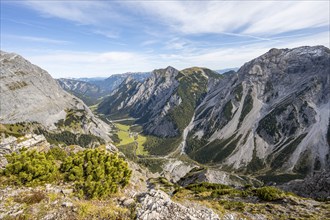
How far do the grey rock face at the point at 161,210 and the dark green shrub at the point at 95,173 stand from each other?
511 centimetres

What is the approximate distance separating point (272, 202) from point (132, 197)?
28165mm

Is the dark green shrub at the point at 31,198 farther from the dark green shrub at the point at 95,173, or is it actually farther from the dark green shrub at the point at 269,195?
the dark green shrub at the point at 269,195

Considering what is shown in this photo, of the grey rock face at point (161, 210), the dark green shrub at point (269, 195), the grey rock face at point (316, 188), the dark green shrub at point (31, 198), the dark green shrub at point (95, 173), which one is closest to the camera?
the dark green shrub at point (31, 198)

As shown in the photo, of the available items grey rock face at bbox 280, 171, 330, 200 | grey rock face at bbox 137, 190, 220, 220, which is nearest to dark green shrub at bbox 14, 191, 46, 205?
grey rock face at bbox 137, 190, 220, 220

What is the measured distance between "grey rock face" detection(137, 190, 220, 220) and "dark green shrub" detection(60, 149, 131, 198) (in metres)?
5.11

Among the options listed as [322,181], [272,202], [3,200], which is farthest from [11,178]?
[322,181]

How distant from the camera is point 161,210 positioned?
1156 inches

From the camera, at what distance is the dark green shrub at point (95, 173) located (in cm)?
3197

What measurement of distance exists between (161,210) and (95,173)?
10.9m

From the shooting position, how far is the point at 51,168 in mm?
33969

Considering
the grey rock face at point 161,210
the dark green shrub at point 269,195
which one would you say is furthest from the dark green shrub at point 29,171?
the dark green shrub at point 269,195

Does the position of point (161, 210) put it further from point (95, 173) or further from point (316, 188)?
point (316, 188)

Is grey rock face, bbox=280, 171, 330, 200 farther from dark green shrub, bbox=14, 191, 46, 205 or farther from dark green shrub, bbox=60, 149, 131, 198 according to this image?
dark green shrub, bbox=14, 191, 46, 205

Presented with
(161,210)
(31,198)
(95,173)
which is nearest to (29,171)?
(31,198)
